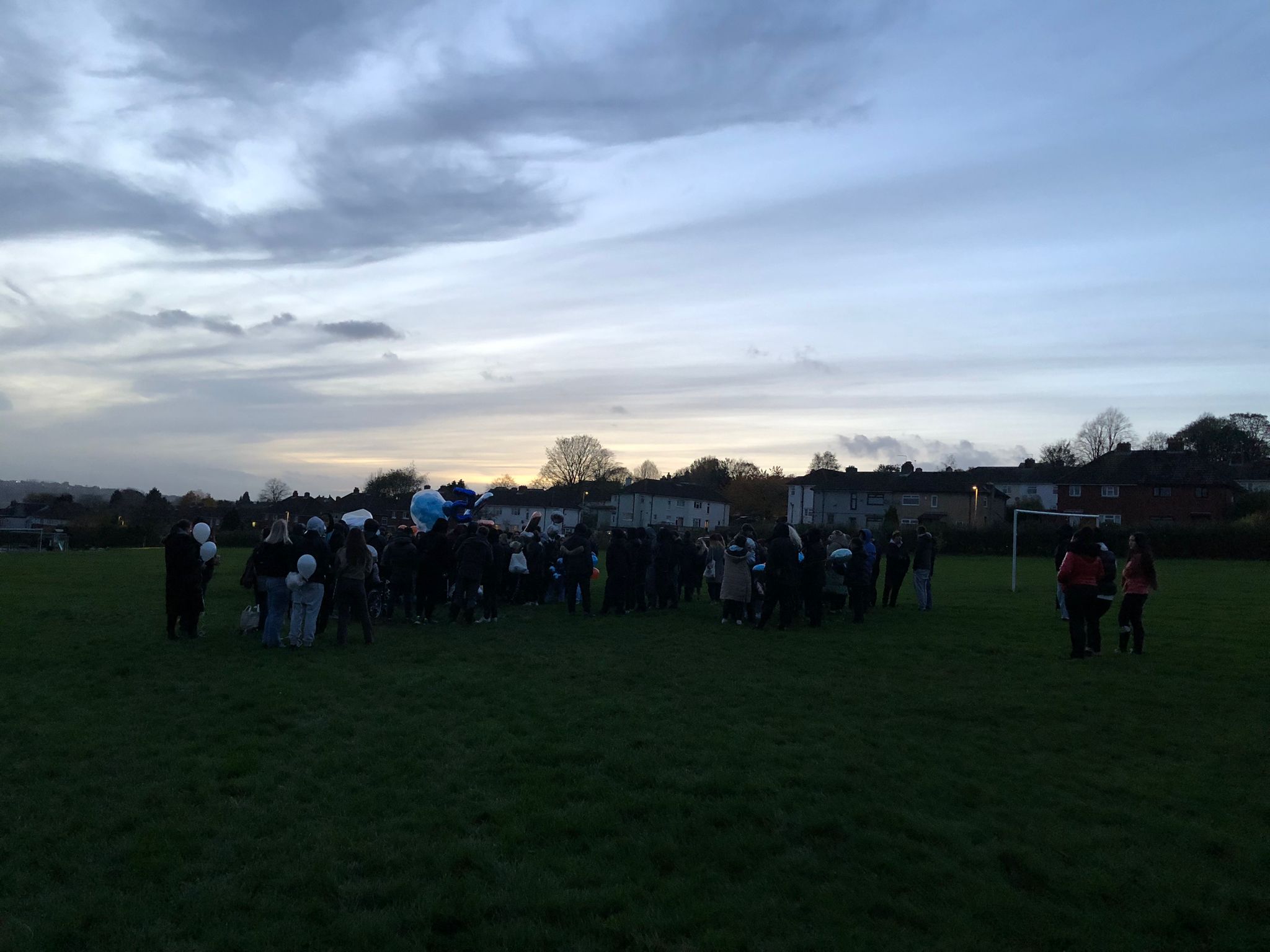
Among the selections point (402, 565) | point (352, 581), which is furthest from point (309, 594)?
point (402, 565)

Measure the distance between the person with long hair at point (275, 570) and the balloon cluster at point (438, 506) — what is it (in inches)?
260

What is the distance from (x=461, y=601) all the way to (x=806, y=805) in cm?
1023

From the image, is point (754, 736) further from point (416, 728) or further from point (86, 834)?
point (86, 834)

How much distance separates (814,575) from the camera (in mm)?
15820

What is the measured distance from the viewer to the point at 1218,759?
7254mm

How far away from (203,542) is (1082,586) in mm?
12082

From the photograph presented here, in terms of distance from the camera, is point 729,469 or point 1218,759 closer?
point 1218,759

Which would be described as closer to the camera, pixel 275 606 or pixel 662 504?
pixel 275 606

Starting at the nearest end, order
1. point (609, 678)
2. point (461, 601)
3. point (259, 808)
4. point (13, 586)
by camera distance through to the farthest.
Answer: point (259, 808) < point (609, 678) < point (461, 601) < point (13, 586)

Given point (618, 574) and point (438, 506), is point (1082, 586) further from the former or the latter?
point (438, 506)

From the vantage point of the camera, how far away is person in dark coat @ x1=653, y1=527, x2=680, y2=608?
18.2 m

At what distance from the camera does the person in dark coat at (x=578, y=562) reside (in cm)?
1669

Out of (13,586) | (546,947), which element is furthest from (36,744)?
(13,586)

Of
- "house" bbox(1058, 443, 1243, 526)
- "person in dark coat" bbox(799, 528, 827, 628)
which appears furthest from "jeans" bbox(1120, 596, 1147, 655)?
"house" bbox(1058, 443, 1243, 526)
